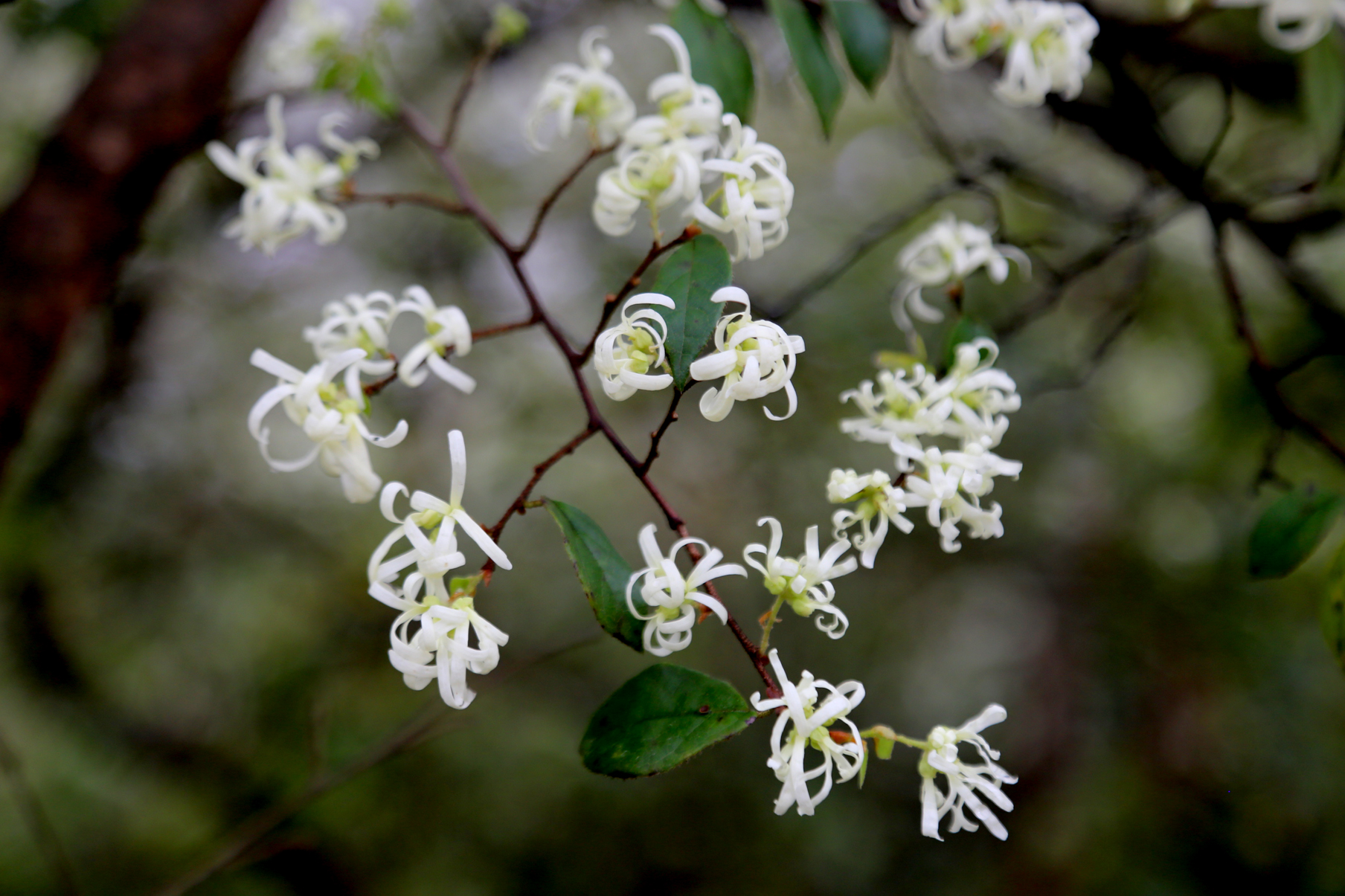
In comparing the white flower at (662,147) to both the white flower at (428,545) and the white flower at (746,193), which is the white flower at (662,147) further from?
the white flower at (428,545)

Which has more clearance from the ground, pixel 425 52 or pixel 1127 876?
pixel 425 52

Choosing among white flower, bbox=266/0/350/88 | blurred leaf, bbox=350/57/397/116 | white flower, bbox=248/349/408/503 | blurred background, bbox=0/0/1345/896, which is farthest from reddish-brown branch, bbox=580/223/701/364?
blurred background, bbox=0/0/1345/896

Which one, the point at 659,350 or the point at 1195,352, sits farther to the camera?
the point at 1195,352

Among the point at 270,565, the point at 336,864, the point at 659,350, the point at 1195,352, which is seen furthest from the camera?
the point at 270,565

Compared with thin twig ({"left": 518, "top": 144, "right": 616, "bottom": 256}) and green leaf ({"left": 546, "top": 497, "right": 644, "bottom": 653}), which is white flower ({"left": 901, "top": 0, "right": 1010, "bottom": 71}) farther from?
green leaf ({"left": 546, "top": 497, "right": 644, "bottom": 653})

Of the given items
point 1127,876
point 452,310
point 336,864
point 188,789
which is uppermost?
point 452,310

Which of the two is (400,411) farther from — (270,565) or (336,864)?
(336,864)

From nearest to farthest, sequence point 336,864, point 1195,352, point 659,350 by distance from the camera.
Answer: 1. point 659,350
2. point 1195,352
3. point 336,864

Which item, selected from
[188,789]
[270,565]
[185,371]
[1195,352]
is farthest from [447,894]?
[1195,352]
